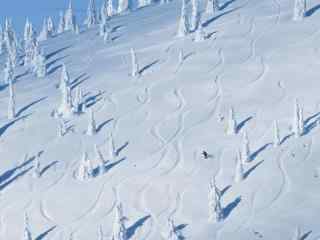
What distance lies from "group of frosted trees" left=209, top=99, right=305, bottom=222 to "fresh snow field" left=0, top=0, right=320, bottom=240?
1.09ft

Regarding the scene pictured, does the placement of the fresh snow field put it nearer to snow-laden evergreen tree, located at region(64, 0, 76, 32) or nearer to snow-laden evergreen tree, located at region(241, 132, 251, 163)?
snow-laden evergreen tree, located at region(241, 132, 251, 163)

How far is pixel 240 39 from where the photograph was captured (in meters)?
64.1

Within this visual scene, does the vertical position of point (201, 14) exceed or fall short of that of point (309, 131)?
it exceeds it

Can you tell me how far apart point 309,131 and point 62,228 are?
13357 millimetres

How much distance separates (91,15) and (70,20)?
2877 millimetres

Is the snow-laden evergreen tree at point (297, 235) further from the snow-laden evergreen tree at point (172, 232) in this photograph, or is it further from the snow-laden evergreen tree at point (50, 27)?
the snow-laden evergreen tree at point (50, 27)

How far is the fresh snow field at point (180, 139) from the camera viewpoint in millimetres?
38625

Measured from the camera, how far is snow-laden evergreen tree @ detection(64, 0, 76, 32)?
93312mm

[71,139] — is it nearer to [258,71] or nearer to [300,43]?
[258,71]

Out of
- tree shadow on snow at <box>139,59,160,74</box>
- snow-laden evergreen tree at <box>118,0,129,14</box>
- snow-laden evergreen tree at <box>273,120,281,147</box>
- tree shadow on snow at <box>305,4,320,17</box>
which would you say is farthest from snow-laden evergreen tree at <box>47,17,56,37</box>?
snow-laden evergreen tree at <box>273,120,281,147</box>

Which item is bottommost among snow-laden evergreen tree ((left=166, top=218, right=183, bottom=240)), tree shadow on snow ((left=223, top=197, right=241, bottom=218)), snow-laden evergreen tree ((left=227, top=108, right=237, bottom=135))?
snow-laden evergreen tree ((left=166, top=218, right=183, bottom=240))

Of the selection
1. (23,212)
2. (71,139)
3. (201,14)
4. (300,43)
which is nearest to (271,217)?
(23,212)

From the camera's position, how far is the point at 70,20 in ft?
312

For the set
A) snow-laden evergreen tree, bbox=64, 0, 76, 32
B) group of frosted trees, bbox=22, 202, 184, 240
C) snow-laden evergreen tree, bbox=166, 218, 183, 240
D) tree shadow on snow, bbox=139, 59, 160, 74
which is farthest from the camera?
snow-laden evergreen tree, bbox=64, 0, 76, 32
